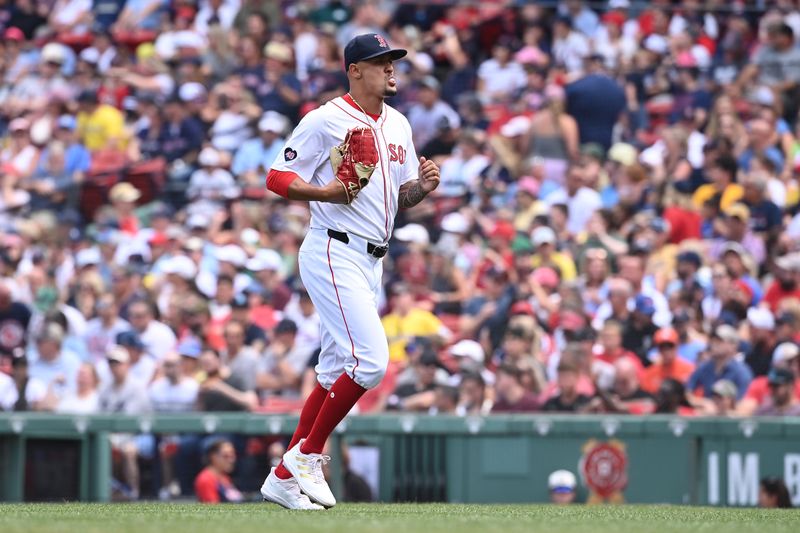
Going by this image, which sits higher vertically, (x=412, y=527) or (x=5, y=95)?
(x=5, y=95)

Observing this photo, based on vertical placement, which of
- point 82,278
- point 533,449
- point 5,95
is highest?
point 5,95

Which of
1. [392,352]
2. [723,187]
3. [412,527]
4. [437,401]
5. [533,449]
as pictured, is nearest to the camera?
[412,527]

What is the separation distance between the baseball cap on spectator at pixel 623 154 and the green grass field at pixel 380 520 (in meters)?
6.70

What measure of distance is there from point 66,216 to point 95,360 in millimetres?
2685

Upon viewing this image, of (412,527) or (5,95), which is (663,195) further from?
(412,527)

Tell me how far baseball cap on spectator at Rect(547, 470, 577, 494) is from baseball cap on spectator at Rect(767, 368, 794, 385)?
5.81ft

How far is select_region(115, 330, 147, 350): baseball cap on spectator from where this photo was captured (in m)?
11.8

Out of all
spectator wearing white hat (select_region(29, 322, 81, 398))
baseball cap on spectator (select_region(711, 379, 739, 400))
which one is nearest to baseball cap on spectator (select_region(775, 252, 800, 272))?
baseball cap on spectator (select_region(711, 379, 739, 400))

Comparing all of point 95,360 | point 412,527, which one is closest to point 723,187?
point 95,360

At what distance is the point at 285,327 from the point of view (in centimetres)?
1172

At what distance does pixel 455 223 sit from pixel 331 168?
6.65 m

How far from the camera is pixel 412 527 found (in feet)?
17.8

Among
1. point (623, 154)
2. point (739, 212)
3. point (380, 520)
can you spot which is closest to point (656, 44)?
point (623, 154)

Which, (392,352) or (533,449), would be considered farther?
(392,352)
